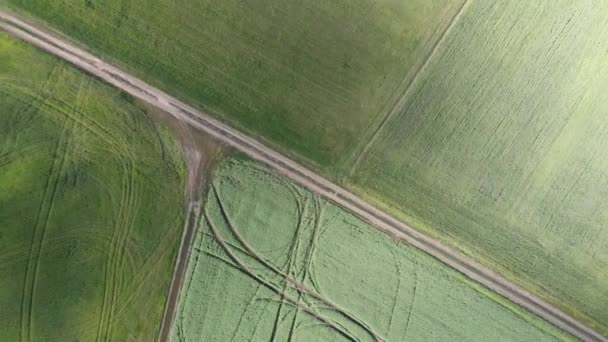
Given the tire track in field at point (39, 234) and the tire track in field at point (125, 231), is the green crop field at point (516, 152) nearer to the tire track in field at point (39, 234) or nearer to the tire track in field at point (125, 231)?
the tire track in field at point (125, 231)

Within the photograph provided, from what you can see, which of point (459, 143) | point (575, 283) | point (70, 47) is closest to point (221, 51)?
point (70, 47)

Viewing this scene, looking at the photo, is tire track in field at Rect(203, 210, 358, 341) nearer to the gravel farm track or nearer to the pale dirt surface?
the pale dirt surface

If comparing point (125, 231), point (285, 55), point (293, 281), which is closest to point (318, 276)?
point (293, 281)

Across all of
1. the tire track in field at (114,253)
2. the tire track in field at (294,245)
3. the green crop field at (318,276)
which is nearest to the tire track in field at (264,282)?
the green crop field at (318,276)

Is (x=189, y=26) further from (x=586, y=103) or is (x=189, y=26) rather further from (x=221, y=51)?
(x=586, y=103)

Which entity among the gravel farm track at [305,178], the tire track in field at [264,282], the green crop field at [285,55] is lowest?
the tire track in field at [264,282]
